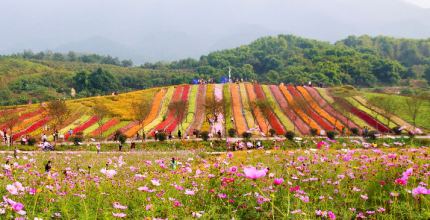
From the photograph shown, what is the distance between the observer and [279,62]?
9069cm

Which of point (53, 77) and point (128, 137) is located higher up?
point (53, 77)

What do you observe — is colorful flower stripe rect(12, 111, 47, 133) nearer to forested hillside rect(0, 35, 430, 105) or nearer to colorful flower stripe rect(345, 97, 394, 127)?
forested hillside rect(0, 35, 430, 105)

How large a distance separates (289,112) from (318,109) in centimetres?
401

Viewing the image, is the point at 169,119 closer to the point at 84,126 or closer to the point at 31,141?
the point at 84,126

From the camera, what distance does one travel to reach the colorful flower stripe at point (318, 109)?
31.4 m

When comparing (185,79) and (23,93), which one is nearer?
(23,93)

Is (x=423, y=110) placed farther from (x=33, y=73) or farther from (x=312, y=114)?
(x=33, y=73)

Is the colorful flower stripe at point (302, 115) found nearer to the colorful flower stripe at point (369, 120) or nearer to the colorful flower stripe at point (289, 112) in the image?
the colorful flower stripe at point (289, 112)

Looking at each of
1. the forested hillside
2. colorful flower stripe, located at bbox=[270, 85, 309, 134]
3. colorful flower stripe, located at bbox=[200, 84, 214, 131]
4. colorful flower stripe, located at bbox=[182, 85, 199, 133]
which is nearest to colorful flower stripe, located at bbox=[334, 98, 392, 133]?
colorful flower stripe, located at bbox=[270, 85, 309, 134]

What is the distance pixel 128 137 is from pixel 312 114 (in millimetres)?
19355

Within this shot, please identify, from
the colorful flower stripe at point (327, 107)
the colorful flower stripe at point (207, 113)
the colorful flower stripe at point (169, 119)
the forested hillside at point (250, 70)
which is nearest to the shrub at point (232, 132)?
the colorful flower stripe at point (207, 113)

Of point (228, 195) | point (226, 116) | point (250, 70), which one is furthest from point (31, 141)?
point (250, 70)

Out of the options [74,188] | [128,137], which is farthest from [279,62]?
[74,188]

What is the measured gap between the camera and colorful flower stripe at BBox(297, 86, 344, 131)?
3135 cm
